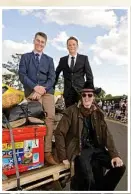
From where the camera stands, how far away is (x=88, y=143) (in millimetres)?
2764

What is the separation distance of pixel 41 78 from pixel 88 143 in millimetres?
719

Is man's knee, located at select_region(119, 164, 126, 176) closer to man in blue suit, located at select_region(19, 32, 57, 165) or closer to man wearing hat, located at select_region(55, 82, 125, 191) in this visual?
man wearing hat, located at select_region(55, 82, 125, 191)

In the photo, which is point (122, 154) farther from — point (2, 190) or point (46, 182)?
point (2, 190)

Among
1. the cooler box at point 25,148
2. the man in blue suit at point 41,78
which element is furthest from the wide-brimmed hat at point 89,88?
the cooler box at point 25,148

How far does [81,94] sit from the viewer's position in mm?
2783

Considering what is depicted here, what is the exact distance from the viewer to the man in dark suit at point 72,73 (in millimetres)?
2779

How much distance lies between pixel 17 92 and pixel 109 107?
2.72ft

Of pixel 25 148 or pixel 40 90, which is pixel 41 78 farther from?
pixel 25 148

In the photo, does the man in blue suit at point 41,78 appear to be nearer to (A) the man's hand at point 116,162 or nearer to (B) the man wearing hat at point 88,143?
(B) the man wearing hat at point 88,143

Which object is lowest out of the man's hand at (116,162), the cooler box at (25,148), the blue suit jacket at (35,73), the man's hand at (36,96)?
the man's hand at (116,162)

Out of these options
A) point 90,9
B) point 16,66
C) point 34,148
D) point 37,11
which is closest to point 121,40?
point 90,9

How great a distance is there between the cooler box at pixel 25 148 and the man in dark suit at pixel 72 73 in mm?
380

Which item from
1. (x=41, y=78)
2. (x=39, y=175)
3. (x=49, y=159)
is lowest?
(x=39, y=175)

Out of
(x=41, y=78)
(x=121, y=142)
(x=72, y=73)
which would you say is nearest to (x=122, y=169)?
(x=121, y=142)
